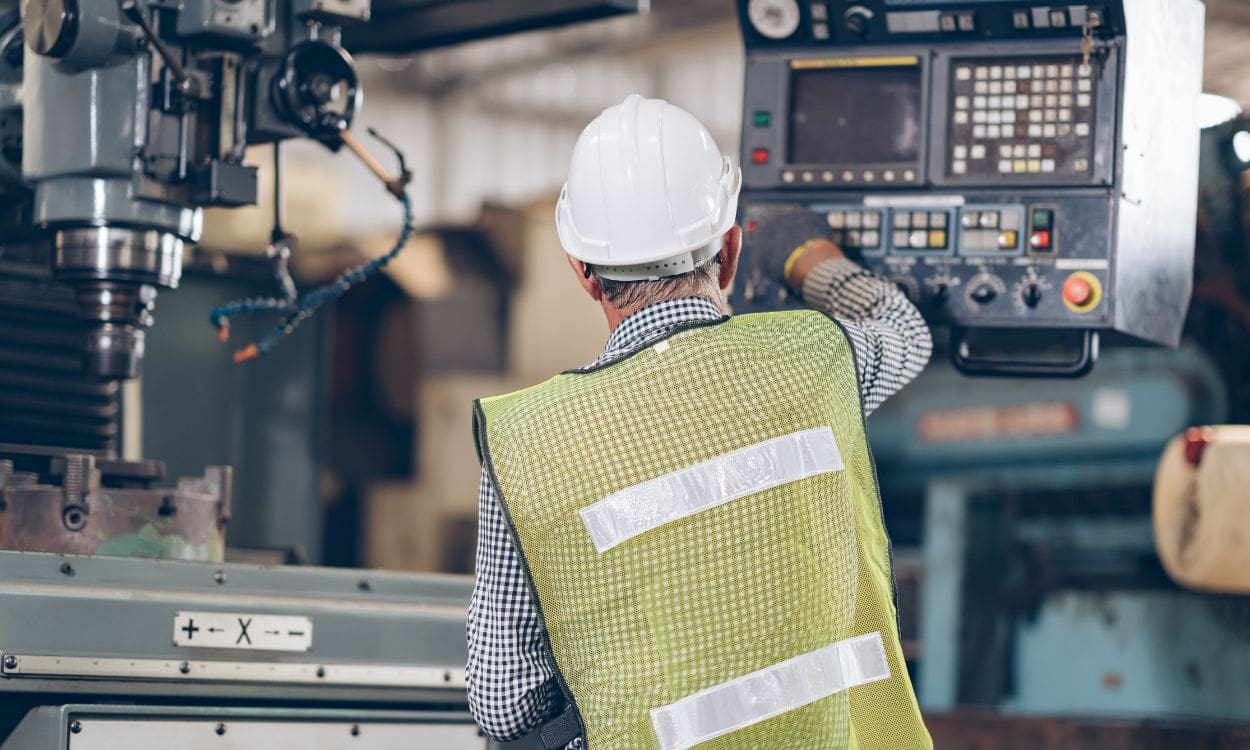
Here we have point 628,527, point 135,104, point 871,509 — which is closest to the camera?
point 628,527

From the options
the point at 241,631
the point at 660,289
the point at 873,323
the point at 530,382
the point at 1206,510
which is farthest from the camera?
the point at 530,382

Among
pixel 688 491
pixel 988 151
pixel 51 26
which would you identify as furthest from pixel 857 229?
pixel 51 26

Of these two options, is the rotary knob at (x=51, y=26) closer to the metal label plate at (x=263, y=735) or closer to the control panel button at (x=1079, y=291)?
the metal label plate at (x=263, y=735)

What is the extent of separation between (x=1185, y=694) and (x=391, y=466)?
3423 mm

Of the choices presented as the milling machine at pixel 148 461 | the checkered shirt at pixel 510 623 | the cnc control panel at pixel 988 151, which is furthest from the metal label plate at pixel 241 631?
the cnc control panel at pixel 988 151

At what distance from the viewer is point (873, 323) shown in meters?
1.88

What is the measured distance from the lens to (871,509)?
172 cm

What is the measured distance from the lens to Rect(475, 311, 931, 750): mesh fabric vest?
158 centimetres

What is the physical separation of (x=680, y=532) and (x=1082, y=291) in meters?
0.73

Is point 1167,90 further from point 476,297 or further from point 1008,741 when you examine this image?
point 476,297

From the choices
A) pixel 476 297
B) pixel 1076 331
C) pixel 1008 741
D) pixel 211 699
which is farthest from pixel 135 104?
pixel 476 297

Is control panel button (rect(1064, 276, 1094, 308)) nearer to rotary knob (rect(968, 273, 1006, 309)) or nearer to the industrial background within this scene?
rotary knob (rect(968, 273, 1006, 309))

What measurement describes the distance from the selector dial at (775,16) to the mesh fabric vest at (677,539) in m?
0.70

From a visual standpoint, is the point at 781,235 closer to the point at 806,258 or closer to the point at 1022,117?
the point at 806,258
